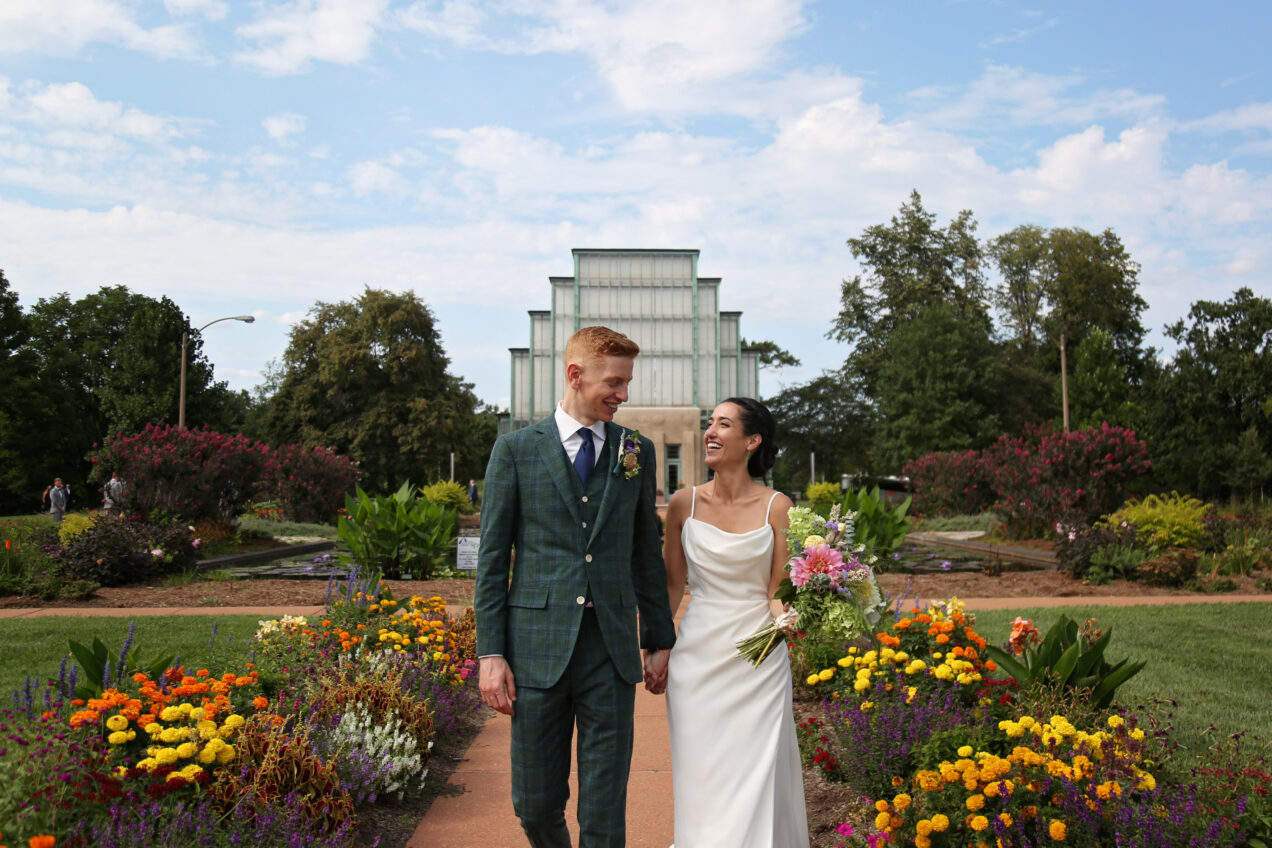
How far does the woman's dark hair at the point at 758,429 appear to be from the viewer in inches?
151

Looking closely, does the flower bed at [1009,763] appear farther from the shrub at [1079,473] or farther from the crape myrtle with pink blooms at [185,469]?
the crape myrtle with pink blooms at [185,469]

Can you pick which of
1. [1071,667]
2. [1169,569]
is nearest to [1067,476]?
[1169,569]

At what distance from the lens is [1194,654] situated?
776 centimetres

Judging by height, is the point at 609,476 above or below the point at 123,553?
above

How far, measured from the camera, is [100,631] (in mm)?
8383

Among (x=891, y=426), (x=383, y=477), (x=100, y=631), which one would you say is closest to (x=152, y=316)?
(x=383, y=477)

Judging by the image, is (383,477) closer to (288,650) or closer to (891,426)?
(891,426)

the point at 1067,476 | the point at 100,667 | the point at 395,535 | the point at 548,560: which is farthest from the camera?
the point at 1067,476

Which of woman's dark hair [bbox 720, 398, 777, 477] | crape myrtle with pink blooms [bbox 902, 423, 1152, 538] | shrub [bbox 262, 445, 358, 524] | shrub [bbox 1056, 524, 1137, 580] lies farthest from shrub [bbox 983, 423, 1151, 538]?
shrub [bbox 262, 445, 358, 524]

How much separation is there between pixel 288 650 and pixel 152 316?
38999 millimetres

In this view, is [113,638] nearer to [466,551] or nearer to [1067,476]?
[466,551]

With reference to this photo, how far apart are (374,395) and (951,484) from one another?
28.2 metres

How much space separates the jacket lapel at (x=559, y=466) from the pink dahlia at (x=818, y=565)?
98 cm

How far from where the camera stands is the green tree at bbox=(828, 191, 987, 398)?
5019 cm
